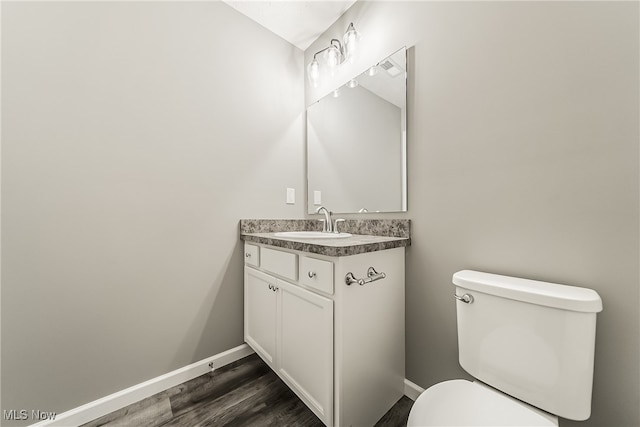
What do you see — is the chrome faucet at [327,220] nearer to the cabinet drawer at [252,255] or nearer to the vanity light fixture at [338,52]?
the cabinet drawer at [252,255]

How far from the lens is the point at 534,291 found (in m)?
0.75

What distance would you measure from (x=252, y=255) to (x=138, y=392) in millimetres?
866

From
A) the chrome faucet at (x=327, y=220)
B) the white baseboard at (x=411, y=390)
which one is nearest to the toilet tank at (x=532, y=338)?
the white baseboard at (x=411, y=390)

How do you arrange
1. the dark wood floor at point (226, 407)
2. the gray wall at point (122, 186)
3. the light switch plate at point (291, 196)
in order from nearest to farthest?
the gray wall at point (122, 186), the dark wood floor at point (226, 407), the light switch plate at point (291, 196)

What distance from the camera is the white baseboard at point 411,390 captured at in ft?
3.98

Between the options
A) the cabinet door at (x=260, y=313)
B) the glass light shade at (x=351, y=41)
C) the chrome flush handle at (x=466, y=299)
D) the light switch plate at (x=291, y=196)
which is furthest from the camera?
the light switch plate at (x=291, y=196)

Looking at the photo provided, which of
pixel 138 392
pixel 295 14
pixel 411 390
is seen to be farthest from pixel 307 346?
pixel 295 14

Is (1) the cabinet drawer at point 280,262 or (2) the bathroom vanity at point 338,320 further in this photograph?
(1) the cabinet drawer at point 280,262

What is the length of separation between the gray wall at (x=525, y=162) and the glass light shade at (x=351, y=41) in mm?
205

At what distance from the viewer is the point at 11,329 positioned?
0.98m

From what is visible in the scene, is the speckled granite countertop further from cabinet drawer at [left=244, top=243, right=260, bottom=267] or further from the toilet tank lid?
the toilet tank lid

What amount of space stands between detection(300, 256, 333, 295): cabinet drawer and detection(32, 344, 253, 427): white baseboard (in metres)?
0.91

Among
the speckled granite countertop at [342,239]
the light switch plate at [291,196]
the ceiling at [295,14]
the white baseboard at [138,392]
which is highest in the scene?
the ceiling at [295,14]

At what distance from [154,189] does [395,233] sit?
1301 millimetres
